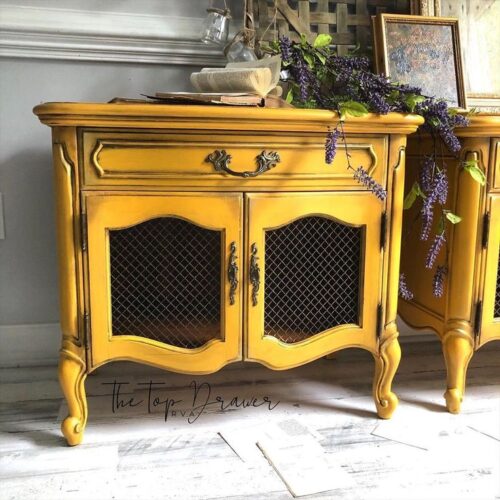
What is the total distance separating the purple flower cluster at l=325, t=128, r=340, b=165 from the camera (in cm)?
110

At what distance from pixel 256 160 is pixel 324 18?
2.07ft

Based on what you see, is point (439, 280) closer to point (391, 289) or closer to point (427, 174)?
point (391, 289)

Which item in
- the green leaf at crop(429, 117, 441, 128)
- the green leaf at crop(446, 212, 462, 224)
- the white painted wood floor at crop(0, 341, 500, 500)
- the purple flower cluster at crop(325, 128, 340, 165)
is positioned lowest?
the white painted wood floor at crop(0, 341, 500, 500)

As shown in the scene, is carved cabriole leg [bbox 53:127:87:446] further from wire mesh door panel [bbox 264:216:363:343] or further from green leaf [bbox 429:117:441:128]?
green leaf [bbox 429:117:441:128]

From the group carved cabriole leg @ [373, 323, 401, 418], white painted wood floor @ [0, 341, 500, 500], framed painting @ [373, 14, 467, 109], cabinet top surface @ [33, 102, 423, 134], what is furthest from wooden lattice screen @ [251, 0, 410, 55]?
white painted wood floor @ [0, 341, 500, 500]

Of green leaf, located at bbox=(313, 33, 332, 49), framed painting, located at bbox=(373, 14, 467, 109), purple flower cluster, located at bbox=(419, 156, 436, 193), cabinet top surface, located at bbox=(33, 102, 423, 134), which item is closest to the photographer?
cabinet top surface, located at bbox=(33, 102, 423, 134)

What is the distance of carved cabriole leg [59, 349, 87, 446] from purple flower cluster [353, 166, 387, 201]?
2.23ft

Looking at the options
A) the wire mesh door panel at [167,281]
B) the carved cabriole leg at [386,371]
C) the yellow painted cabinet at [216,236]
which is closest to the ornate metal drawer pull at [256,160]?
the yellow painted cabinet at [216,236]

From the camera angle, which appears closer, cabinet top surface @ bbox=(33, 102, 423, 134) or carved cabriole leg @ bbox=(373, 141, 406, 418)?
cabinet top surface @ bbox=(33, 102, 423, 134)

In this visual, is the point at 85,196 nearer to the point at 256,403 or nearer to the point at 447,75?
the point at 256,403

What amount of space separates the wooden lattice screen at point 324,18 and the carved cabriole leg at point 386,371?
2.60 ft

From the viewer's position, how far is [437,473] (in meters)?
1.09

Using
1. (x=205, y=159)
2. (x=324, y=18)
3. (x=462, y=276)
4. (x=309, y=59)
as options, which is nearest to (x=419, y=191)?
(x=462, y=276)

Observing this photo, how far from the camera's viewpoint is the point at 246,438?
48.2 inches
